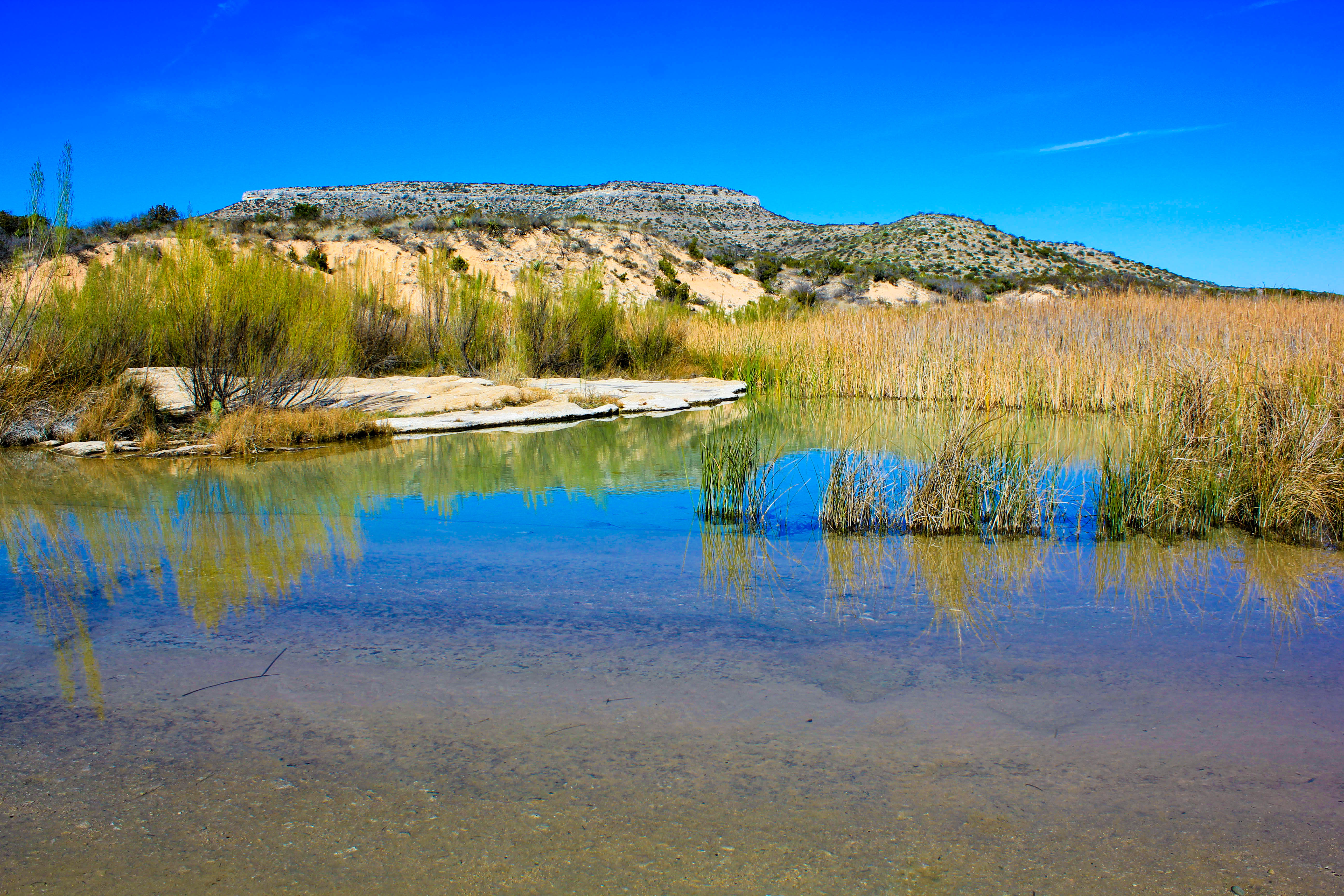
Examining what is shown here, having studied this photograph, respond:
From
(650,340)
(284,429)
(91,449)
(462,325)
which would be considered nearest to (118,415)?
(91,449)

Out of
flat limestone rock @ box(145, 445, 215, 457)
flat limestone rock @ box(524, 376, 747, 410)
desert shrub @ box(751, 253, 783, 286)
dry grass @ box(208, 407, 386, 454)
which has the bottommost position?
flat limestone rock @ box(145, 445, 215, 457)

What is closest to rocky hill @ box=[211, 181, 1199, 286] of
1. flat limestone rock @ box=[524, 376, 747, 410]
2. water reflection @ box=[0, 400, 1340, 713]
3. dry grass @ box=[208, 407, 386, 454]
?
flat limestone rock @ box=[524, 376, 747, 410]

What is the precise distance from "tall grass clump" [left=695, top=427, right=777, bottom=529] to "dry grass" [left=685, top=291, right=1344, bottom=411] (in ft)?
10.7

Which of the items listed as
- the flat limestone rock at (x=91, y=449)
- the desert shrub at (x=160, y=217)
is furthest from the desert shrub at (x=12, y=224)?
the flat limestone rock at (x=91, y=449)

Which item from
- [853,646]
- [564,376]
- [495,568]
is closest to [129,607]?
[495,568]

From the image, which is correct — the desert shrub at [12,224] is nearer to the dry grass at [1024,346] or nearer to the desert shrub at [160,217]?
the desert shrub at [160,217]

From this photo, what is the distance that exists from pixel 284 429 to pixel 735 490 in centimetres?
520

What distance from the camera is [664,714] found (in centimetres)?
245

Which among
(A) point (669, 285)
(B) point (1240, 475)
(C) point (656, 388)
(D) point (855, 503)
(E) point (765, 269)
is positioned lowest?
(D) point (855, 503)

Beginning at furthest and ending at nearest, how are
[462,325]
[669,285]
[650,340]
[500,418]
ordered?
[669,285], [650,340], [462,325], [500,418]

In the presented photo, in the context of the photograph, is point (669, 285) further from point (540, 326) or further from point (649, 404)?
point (649, 404)

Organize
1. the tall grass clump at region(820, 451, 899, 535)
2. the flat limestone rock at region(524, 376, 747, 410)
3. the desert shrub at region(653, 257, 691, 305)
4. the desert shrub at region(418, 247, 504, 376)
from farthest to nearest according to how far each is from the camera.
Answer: the desert shrub at region(653, 257, 691, 305), the desert shrub at region(418, 247, 504, 376), the flat limestone rock at region(524, 376, 747, 410), the tall grass clump at region(820, 451, 899, 535)

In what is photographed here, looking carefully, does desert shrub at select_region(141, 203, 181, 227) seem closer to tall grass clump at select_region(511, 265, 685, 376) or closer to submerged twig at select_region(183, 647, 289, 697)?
tall grass clump at select_region(511, 265, 685, 376)

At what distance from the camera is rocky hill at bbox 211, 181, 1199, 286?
136ft
